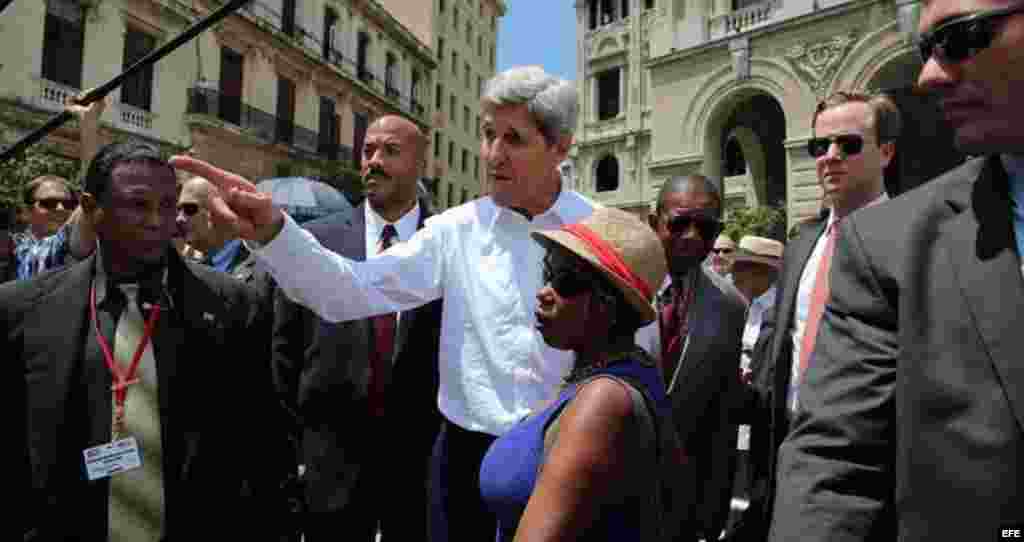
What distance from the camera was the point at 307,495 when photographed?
2.98 m

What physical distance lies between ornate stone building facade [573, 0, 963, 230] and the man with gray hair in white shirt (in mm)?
15625

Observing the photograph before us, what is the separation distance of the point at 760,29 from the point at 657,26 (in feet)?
11.2

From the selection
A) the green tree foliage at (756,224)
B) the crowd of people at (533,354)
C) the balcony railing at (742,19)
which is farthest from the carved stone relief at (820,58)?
the crowd of people at (533,354)

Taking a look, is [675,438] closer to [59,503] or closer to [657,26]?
[59,503]

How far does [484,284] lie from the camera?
260 centimetres

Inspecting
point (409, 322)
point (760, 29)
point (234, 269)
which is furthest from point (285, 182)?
point (760, 29)

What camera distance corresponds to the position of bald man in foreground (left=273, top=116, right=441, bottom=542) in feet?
9.68

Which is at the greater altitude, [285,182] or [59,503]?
[285,182]

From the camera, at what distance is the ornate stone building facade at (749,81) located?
57.7 ft

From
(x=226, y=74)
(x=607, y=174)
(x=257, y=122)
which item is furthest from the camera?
(x=607, y=174)

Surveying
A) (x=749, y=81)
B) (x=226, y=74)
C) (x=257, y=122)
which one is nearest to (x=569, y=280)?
(x=749, y=81)

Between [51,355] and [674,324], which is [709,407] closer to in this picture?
[674,324]

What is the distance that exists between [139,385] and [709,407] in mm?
2107

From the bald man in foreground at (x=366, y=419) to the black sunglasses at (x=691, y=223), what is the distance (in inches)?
45.5
